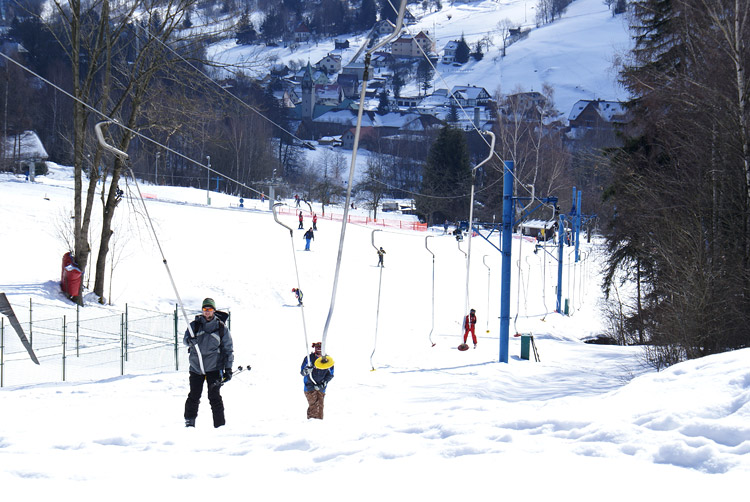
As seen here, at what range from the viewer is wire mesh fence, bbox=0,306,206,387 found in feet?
51.3

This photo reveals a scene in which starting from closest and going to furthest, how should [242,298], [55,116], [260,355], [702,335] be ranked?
[702,335], [260,355], [242,298], [55,116]

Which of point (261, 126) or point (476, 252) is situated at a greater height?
point (261, 126)

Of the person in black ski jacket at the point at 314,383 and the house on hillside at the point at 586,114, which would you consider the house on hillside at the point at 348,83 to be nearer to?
the house on hillside at the point at 586,114

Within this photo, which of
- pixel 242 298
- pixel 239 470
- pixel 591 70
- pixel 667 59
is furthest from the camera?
pixel 591 70

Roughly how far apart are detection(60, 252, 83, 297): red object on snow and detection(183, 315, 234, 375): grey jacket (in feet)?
51.0

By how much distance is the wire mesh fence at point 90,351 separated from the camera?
1562cm

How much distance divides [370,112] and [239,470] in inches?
6002

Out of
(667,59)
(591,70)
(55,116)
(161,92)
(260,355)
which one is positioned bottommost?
(260,355)

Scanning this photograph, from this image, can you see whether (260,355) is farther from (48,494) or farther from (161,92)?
(48,494)

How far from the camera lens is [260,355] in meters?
19.5

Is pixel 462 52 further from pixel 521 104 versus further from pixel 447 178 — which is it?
pixel 447 178

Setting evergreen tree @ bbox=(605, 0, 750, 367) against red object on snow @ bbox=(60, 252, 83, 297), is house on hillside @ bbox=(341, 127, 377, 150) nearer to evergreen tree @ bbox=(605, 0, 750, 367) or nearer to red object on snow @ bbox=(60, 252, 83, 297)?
red object on snow @ bbox=(60, 252, 83, 297)

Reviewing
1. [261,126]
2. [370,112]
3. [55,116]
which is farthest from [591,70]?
[55,116]

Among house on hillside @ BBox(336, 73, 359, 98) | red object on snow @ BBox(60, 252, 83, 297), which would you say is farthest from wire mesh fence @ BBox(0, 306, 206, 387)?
house on hillside @ BBox(336, 73, 359, 98)
